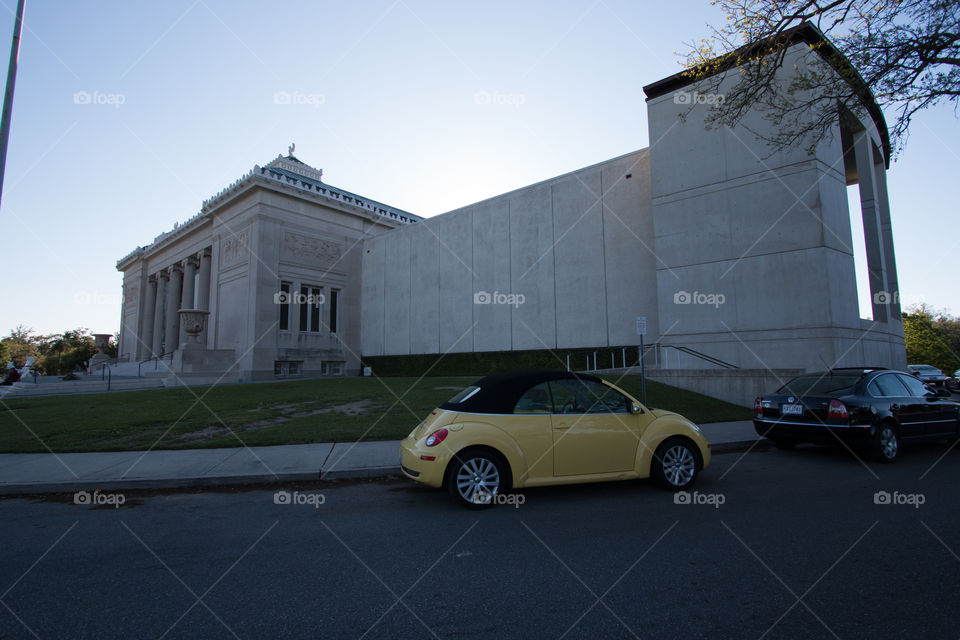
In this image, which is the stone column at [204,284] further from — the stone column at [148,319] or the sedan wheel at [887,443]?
the sedan wheel at [887,443]

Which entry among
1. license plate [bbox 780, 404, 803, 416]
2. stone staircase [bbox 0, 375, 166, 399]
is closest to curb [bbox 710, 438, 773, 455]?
license plate [bbox 780, 404, 803, 416]

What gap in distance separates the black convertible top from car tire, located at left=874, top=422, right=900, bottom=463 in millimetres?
5421

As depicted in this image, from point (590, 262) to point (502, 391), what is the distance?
19.6m

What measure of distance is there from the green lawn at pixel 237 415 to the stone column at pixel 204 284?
20.5 metres

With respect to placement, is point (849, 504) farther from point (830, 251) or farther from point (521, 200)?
point (521, 200)

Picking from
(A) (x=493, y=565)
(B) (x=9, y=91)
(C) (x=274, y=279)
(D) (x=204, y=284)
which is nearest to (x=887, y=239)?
(A) (x=493, y=565)

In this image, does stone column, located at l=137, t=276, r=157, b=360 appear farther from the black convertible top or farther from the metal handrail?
the black convertible top

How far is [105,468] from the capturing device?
298 inches

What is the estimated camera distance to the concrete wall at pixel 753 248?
1681 centimetres

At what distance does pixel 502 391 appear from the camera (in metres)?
5.93

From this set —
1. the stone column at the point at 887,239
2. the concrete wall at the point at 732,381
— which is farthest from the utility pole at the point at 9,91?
the stone column at the point at 887,239

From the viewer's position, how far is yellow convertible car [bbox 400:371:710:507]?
18.2ft

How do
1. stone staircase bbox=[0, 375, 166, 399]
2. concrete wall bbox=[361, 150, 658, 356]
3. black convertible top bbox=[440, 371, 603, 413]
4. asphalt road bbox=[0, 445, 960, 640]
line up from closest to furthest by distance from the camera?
asphalt road bbox=[0, 445, 960, 640], black convertible top bbox=[440, 371, 603, 413], stone staircase bbox=[0, 375, 166, 399], concrete wall bbox=[361, 150, 658, 356]

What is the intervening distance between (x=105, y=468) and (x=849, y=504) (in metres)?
10.3
